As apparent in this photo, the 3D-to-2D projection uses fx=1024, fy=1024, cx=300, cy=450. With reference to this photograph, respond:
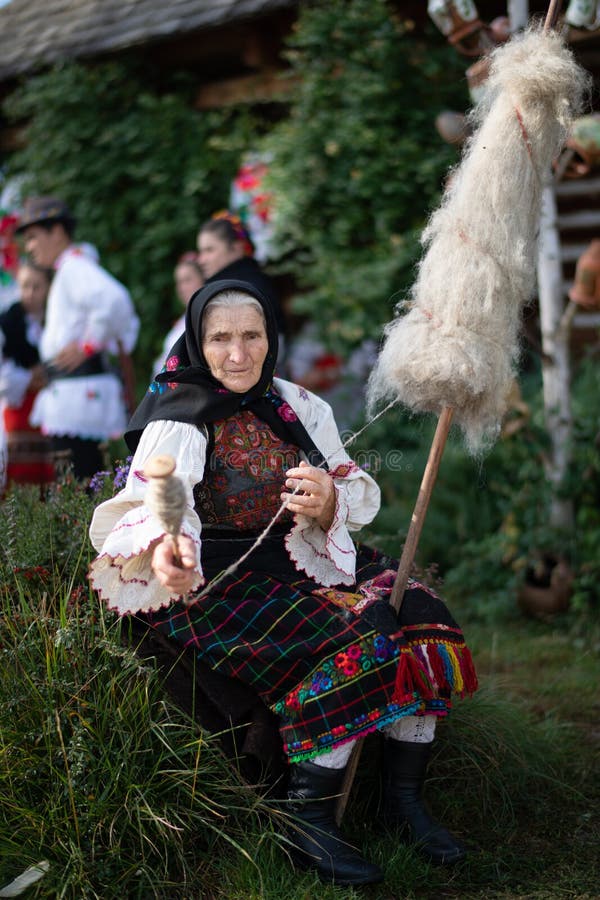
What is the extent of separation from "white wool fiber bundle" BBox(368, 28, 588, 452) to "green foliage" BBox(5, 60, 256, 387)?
500 centimetres

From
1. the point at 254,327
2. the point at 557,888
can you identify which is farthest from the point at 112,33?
the point at 557,888

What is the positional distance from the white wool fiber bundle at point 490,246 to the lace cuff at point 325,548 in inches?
15.3

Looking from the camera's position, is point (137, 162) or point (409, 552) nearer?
point (409, 552)

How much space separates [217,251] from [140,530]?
307 centimetres

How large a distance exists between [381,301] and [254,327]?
3.54 meters

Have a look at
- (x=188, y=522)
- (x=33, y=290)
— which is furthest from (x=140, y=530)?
(x=33, y=290)

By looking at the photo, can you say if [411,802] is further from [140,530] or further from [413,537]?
[140,530]

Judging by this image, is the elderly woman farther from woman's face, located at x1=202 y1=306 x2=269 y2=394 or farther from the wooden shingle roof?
the wooden shingle roof

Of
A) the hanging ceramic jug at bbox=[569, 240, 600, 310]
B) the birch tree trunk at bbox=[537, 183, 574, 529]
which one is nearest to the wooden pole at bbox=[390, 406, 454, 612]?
the hanging ceramic jug at bbox=[569, 240, 600, 310]

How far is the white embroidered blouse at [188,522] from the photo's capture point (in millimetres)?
2504

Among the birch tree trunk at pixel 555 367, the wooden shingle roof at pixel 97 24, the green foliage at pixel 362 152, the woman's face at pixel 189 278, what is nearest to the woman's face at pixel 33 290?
the woman's face at pixel 189 278

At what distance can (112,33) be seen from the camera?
25.4 ft

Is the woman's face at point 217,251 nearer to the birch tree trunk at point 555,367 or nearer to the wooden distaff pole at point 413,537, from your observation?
the birch tree trunk at point 555,367

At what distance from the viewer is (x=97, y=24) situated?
800 cm
